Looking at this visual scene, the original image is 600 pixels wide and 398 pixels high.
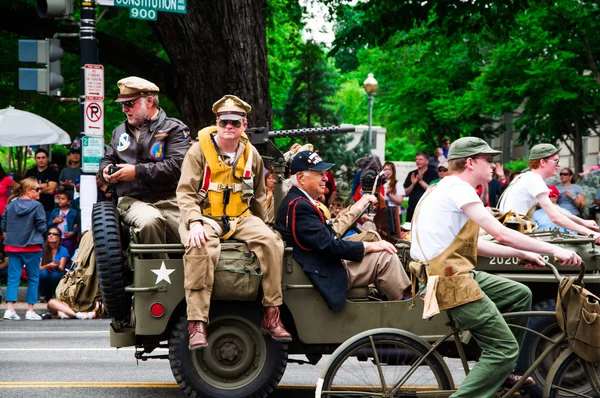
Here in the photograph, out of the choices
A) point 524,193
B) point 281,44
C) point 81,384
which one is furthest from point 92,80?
point 281,44

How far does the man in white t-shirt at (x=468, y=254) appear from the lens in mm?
5793

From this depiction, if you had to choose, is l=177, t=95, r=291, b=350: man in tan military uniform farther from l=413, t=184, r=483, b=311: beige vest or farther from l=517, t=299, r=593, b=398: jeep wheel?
l=517, t=299, r=593, b=398: jeep wheel

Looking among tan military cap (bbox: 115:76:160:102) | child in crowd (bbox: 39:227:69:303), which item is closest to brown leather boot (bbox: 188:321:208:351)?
tan military cap (bbox: 115:76:160:102)

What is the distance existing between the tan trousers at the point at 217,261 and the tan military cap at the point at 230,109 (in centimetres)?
78

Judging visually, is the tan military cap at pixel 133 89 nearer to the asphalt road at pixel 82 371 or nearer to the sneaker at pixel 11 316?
the asphalt road at pixel 82 371

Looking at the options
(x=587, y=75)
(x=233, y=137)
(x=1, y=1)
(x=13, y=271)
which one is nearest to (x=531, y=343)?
(x=233, y=137)

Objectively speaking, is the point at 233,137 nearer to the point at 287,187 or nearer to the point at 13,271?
the point at 287,187

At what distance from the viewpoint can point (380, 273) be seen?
7.35 meters

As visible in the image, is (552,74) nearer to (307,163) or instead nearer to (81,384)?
(307,163)

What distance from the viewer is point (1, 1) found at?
16.6 m

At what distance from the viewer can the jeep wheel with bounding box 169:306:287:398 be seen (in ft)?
23.6

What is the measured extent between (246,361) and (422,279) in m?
1.87

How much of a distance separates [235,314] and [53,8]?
7399mm

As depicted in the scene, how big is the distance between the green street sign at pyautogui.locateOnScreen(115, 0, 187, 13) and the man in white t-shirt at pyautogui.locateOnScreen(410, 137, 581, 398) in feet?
27.4
